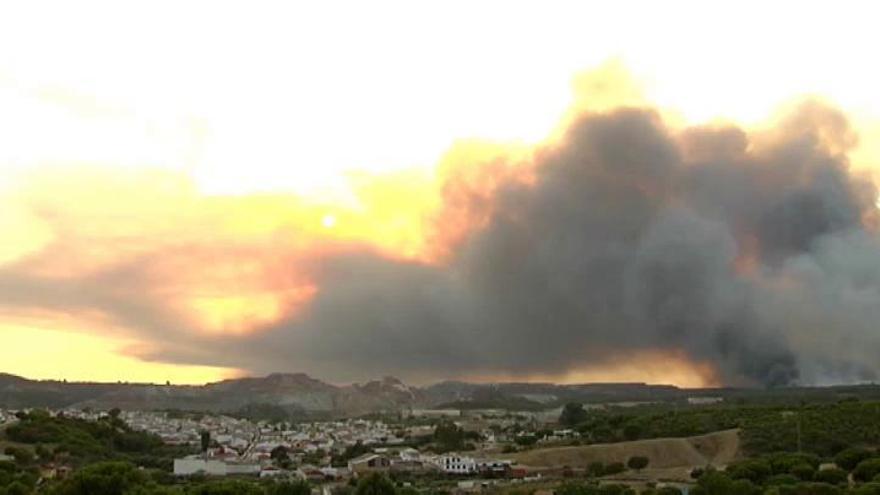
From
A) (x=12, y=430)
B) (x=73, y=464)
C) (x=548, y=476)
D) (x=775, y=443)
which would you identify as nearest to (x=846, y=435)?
(x=775, y=443)

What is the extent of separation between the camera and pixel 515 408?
188 meters

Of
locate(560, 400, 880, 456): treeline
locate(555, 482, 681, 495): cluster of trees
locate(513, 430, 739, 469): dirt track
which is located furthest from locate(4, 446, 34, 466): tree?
locate(560, 400, 880, 456): treeline

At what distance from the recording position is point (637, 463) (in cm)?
7169

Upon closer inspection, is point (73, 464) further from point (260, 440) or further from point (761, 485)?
point (260, 440)

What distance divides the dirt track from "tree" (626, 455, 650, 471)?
0.72 metres

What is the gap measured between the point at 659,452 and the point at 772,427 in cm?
872

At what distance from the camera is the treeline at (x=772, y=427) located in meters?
68.8

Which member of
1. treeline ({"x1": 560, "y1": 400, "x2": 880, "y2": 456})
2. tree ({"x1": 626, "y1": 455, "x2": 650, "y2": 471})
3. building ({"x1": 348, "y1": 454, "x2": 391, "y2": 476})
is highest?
treeline ({"x1": 560, "y1": 400, "x2": 880, "y2": 456})

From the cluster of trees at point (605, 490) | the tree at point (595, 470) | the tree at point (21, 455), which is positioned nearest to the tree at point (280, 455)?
the tree at point (21, 455)

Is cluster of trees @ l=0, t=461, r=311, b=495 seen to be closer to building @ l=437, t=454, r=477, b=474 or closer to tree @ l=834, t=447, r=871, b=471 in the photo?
building @ l=437, t=454, r=477, b=474

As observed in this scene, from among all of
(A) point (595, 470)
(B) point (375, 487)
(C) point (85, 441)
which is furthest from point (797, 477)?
(C) point (85, 441)

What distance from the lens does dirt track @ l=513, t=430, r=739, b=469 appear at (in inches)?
2852

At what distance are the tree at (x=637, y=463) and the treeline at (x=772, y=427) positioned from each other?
714 cm

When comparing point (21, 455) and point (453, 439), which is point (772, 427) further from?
point (21, 455)
